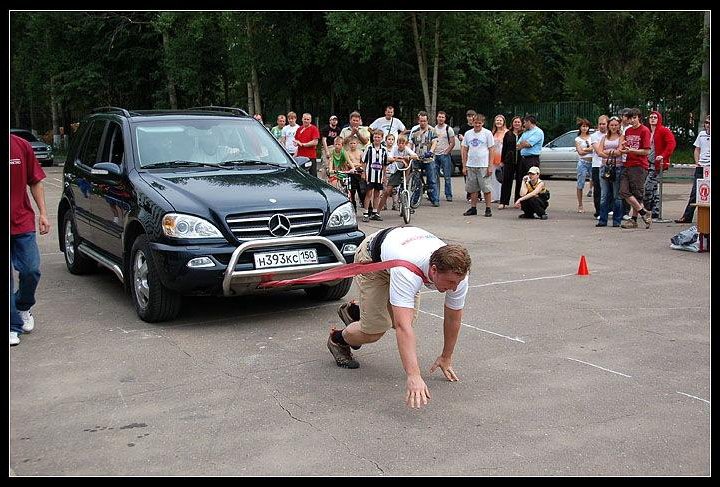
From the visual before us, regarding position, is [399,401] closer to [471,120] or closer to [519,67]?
[471,120]

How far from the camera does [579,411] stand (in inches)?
201

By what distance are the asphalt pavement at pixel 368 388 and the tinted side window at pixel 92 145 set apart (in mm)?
1367

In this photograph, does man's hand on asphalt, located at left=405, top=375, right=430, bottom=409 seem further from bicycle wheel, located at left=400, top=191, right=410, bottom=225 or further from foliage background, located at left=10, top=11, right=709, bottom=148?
foliage background, located at left=10, top=11, right=709, bottom=148

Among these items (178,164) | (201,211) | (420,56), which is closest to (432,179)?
(178,164)

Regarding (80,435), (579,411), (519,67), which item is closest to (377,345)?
(579,411)

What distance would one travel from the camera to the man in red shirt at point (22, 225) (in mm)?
6668

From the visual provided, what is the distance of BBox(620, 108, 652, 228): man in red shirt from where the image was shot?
42.7ft

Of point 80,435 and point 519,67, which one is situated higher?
point 519,67

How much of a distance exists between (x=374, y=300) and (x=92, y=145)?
5.08m

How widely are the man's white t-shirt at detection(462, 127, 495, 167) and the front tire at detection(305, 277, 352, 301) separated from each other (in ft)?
26.0

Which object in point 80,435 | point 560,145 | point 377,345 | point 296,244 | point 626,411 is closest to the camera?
point 80,435

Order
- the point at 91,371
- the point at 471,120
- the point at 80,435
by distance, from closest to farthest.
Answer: the point at 80,435 < the point at 91,371 < the point at 471,120

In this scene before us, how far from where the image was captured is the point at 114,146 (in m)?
8.69
